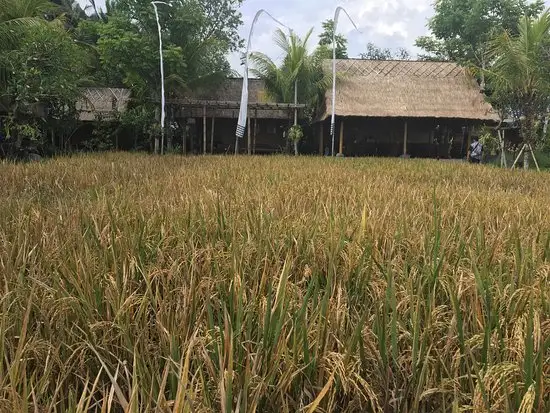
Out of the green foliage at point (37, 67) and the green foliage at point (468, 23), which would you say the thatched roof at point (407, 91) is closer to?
the green foliage at point (468, 23)

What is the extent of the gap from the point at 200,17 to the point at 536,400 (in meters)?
14.8

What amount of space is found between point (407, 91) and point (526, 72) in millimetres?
6739

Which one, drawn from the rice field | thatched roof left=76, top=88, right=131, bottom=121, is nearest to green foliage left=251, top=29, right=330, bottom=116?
thatched roof left=76, top=88, right=131, bottom=121

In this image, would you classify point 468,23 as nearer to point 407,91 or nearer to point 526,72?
point 407,91

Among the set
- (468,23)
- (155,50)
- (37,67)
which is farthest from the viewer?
(468,23)

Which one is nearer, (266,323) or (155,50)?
(266,323)

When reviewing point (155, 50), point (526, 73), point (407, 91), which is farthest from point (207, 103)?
point (526, 73)

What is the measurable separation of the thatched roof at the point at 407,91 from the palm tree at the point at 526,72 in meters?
5.11

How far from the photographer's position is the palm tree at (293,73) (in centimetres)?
1524

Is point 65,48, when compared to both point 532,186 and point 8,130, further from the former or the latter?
point 532,186

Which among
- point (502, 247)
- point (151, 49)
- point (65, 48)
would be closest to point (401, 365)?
point (502, 247)

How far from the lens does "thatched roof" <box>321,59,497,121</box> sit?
51.6 ft

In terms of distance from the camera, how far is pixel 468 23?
1912 centimetres

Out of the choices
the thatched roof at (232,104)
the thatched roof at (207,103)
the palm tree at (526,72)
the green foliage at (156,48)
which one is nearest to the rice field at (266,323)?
the palm tree at (526,72)
